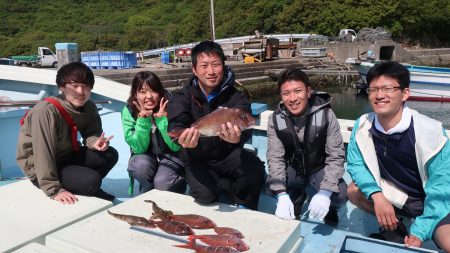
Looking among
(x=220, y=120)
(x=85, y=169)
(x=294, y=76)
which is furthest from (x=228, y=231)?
(x=85, y=169)

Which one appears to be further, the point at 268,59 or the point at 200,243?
the point at 268,59

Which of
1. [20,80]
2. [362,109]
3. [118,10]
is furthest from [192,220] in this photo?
[118,10]

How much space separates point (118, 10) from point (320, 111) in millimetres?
83156

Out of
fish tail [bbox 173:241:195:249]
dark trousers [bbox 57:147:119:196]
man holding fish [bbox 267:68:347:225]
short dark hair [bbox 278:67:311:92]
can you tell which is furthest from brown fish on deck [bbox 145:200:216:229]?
short dark hair [bbox 278:67:311:92]

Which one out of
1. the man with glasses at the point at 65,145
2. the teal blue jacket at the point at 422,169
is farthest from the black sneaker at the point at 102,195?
the teal blue jacket at the point at 422,169

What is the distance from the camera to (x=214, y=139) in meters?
2.85

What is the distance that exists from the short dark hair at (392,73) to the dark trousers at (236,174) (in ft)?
3.71

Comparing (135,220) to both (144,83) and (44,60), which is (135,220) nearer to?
(144,83)

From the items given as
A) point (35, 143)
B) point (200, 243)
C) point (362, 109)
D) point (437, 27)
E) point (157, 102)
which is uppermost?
point (437, 27)

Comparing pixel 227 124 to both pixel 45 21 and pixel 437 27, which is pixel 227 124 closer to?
pixel 437 27

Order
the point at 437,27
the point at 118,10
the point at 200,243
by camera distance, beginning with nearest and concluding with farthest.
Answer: the point at 200,243, the point at 437,27, the point at 118,10

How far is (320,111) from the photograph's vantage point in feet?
9.48

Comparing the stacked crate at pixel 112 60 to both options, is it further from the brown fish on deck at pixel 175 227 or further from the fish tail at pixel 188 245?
the fish tail at pixel 188 245

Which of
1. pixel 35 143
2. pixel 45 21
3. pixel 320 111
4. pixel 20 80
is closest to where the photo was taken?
pixel 35 143
